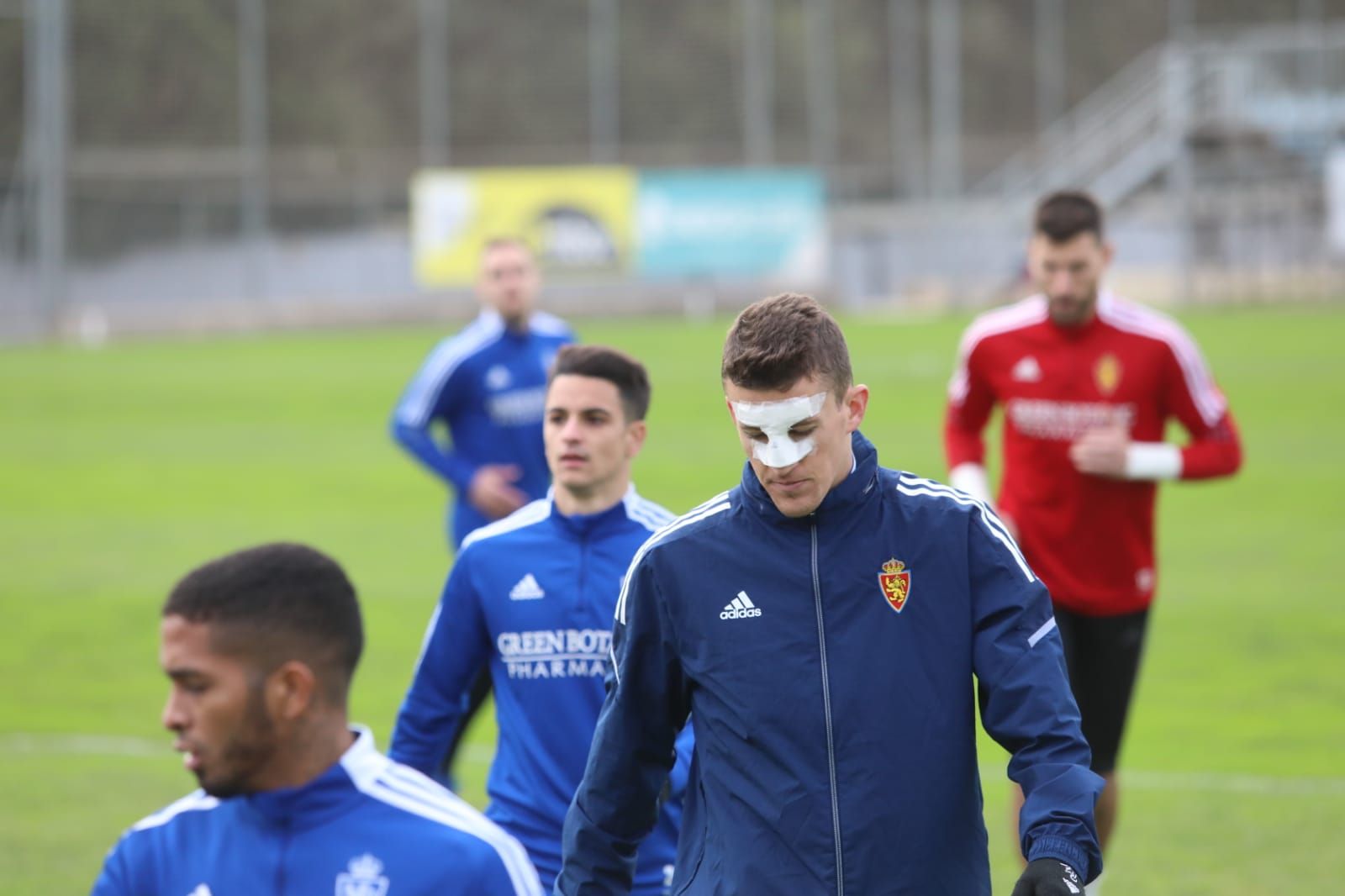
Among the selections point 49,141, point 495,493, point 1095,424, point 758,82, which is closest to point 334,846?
point 1095,424

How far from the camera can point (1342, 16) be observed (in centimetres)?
5478

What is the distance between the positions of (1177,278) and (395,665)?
34110 millimetres

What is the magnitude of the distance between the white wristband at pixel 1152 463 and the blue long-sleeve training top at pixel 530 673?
236 cm

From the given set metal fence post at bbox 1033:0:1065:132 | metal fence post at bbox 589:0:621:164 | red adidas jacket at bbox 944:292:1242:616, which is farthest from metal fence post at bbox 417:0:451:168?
red adidas jacket at bbox 944:292:1242:616

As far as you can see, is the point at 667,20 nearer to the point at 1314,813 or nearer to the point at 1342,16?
the point at 1342,16

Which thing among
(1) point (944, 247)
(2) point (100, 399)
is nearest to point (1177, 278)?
(1) point (944, 247)

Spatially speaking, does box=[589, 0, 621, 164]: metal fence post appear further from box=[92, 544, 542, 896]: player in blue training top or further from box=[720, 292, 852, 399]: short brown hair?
box=[92, 544, 542, 896]: player in blue training top

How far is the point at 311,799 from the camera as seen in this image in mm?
3154

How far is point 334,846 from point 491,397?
665 cm

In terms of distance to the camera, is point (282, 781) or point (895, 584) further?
point (895, 584)

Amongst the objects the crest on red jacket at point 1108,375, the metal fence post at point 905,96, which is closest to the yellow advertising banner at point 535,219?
the metal fence post at point 905,96

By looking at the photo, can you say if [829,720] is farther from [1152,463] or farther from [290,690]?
[1152,463]

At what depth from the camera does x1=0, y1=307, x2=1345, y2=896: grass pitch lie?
8.30 meters

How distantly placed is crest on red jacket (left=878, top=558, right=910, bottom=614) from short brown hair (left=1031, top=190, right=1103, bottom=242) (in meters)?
3.44
